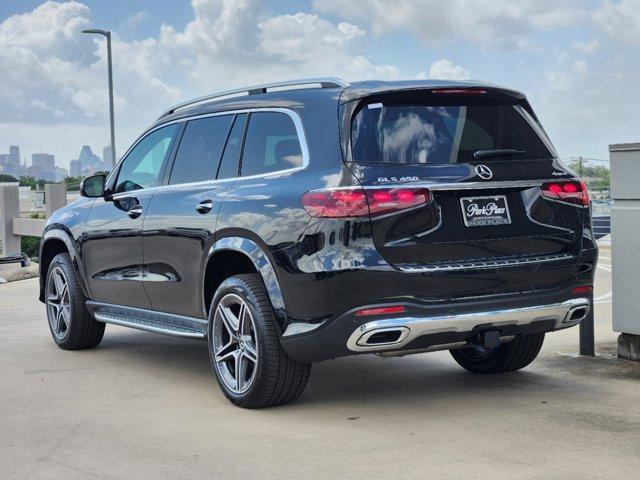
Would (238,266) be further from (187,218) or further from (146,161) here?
(146,161)

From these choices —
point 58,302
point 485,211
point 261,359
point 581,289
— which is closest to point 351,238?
point 485,211

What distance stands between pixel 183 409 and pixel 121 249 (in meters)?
1.85

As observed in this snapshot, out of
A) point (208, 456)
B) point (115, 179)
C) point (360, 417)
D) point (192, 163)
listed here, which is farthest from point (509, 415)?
point (115, 179)

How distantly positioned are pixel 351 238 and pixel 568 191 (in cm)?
142

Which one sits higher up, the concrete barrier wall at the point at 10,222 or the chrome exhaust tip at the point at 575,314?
the concrete barrier wall at the point at 10,222

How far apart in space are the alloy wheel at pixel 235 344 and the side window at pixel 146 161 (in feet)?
4.75

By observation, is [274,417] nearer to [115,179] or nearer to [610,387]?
[610,387]

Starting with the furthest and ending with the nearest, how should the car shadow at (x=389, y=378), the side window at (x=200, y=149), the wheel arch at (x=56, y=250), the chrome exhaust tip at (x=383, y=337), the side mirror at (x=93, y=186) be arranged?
the wheel arch at (x=56, y=250) < the side mirror at (x=93, y=186) < the side window at (x=200, y=149) < the car shadow at (x=389, y=378) < the chrome exhaust tip at (x=383, y=337)

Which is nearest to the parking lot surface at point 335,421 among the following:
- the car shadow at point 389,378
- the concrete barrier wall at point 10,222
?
the car shadow at point 389,378

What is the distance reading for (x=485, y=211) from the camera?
19.0ft

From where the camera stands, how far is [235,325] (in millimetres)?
6312

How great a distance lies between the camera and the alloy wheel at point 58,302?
28.8 feet

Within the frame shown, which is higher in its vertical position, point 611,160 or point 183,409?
point 611,160

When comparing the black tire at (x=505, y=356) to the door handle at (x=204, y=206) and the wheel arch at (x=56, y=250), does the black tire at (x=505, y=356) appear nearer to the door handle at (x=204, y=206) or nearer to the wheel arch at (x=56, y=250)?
the door handle at (x=204, y=206)
